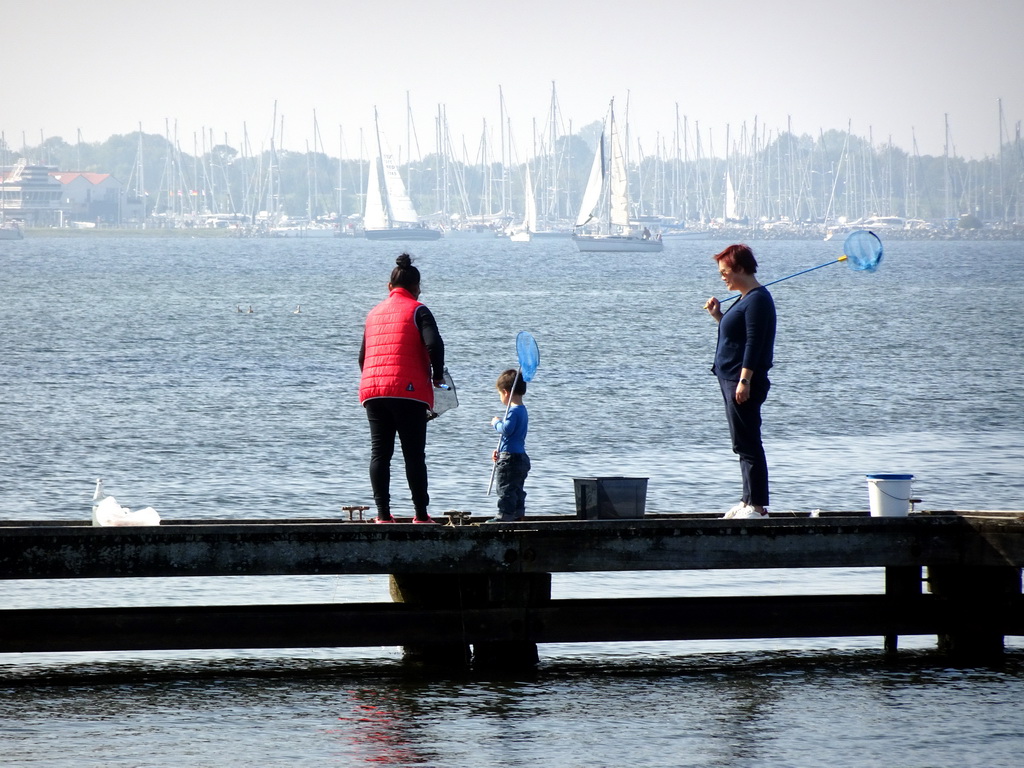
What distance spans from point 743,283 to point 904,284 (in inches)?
3595

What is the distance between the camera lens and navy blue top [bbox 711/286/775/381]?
8.34m

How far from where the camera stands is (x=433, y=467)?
20.7 m

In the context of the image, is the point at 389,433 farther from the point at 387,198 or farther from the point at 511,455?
the point at 387,198

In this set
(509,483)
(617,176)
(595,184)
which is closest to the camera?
(509,483)

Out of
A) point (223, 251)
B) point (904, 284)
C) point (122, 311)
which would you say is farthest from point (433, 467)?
point (223, 251)

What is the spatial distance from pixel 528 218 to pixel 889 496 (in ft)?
537

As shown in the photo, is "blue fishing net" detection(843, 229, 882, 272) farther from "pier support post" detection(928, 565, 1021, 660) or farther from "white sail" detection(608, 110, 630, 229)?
"white sail" detection(608, 110, 630, 229)

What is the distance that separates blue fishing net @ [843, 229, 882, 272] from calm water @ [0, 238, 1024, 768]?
2466 mm

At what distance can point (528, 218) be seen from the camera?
171 meters

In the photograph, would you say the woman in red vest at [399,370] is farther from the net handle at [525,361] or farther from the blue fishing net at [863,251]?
the blue fishing net at [863,251]

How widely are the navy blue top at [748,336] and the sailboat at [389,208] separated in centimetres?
14217

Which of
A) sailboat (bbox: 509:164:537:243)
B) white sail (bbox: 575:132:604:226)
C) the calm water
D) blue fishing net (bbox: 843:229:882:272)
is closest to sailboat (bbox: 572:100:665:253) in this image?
white sail (bbox: 575:132:604:226)

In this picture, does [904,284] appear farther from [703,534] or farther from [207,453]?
[703,534]

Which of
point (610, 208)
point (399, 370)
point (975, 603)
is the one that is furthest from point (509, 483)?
point (610, 208)
